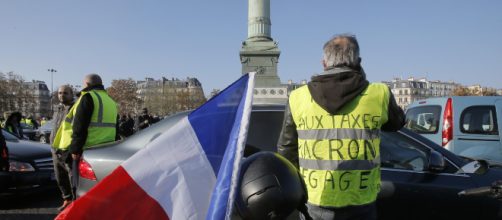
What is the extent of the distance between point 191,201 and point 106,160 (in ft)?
8.10

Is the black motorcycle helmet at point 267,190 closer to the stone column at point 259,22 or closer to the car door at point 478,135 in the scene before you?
the car door at point 478,135

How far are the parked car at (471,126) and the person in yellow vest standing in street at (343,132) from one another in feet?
16.8

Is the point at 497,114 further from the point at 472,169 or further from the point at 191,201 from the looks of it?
the point at 191,201

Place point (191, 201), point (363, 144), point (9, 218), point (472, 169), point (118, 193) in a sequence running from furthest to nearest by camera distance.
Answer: point (9, 218) < point (472, 169) < point (363, 144) < point (191, 201) < point (118, 193)

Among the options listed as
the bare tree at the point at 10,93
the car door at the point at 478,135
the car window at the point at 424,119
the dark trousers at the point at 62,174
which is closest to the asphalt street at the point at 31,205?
the dark trousers at the point at 62,174

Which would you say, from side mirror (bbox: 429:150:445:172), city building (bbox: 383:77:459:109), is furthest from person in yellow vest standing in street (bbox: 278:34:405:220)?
city building (bbox: 383:77:459:109)

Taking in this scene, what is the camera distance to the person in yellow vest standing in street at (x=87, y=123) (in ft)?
15.2

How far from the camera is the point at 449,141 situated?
675 centimetres

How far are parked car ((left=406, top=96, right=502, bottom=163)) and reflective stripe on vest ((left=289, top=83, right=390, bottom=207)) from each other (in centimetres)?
519

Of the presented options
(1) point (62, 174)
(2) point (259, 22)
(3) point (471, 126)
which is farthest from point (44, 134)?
(2) point (259, 22)

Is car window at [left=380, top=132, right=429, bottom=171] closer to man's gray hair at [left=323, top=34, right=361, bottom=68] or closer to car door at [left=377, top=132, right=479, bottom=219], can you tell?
car door at [left=377, top=132, right=479, bottom=219]

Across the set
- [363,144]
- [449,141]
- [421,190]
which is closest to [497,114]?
[449,141]

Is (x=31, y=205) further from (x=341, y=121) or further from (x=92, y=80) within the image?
(x=341, y=121)

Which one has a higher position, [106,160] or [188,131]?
[188,131]
